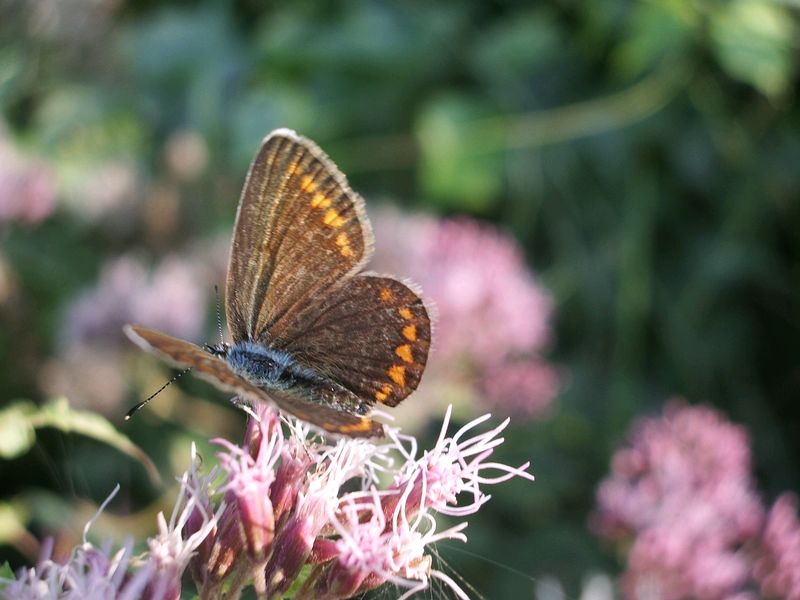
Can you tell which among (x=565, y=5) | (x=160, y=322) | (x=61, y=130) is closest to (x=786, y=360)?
(x=565, y=5)

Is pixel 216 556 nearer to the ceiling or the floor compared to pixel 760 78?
nearer to the floor

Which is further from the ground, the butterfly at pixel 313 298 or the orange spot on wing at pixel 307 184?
the orange spot on wing at pixel 307 184

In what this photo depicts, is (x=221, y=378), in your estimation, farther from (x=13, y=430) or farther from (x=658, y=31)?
(x=658, y=31)

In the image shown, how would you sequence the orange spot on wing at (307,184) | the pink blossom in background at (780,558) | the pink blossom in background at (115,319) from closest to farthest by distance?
1. the orange spot on wing at (307,184)
2. the pink blossom in background at (780,558)
3. the pink blossom in background at (115,319)

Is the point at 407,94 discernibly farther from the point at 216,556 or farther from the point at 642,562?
the point at 216,556

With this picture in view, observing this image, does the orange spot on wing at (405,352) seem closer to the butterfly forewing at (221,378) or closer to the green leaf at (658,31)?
the butterfly forewing at (221,378)

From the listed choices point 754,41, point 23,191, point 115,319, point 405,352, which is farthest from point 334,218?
point 754,41

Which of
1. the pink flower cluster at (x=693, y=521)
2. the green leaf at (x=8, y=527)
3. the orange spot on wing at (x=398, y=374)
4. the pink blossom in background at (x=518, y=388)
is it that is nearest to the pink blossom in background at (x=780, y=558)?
the pink flower cluster at (x=693, y=521)
